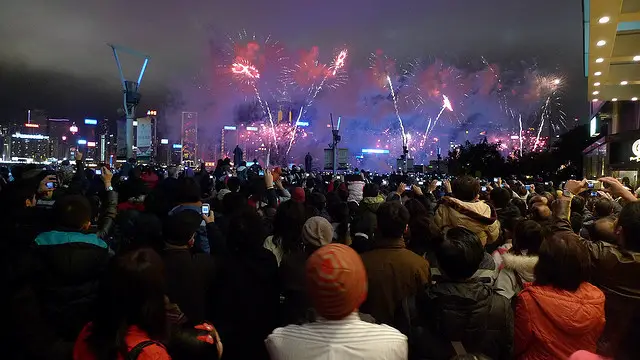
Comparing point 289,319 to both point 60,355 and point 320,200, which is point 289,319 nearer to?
point 60,355

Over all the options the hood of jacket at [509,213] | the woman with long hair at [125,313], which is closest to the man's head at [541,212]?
the hood of jacket at [509,213]

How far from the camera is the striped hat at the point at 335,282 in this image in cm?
190

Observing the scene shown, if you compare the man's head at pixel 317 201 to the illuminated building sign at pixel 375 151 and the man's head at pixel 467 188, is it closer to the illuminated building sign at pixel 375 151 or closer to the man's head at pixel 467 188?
the man's head at pixel 467 188

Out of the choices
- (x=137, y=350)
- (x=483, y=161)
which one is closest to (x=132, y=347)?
(x=137, y=350)

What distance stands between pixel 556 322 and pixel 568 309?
103 mm

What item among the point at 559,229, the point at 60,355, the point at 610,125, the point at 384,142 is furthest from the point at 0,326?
the point at 384,142

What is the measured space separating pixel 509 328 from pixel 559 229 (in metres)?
1.99

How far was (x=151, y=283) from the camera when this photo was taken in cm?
215

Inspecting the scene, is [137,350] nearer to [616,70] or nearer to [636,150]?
[616,70]

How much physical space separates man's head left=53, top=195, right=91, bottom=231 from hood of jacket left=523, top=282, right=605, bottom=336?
3237 mm

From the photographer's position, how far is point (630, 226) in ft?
10.7

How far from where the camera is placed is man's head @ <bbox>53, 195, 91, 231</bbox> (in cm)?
341

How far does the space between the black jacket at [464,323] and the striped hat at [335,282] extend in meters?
0.79

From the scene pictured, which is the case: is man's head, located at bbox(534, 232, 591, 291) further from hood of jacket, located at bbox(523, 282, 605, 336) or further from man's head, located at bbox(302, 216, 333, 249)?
man's head, located at bbox(302, 216, 333, 249)
